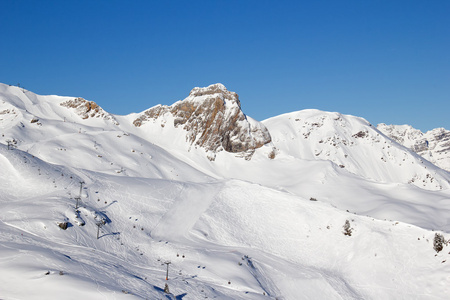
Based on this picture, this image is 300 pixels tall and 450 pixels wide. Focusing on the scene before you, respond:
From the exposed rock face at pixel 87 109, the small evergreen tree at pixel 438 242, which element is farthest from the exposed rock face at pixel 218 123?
the small evergreen tree at pixel 438 242

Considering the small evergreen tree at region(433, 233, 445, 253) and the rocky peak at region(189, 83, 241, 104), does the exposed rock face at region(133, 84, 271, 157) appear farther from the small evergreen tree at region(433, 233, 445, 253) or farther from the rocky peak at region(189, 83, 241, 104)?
the small evergreen tree at region(433, 233, 445, 253)

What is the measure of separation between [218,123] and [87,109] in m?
Result: 48.7

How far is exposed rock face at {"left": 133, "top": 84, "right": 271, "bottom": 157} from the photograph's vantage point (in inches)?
4966

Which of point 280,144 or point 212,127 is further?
point 280,144

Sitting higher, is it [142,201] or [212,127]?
[212,127]

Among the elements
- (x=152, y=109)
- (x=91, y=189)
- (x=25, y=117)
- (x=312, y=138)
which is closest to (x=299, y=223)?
(x=91, y=189)

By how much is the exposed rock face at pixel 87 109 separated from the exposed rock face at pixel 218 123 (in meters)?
12.5

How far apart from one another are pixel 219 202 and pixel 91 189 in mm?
19096

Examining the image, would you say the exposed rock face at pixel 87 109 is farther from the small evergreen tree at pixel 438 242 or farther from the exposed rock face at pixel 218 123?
the small evergreen tree at pixel 438 242

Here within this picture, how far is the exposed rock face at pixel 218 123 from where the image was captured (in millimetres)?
126125

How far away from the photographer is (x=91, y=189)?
1943 inches

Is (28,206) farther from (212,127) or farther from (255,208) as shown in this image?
(212,127)

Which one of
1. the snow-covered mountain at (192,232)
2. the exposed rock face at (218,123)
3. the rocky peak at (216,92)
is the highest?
the rocky peak at (216,92)

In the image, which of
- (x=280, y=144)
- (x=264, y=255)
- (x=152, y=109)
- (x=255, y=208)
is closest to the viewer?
(x=264, y=255)
